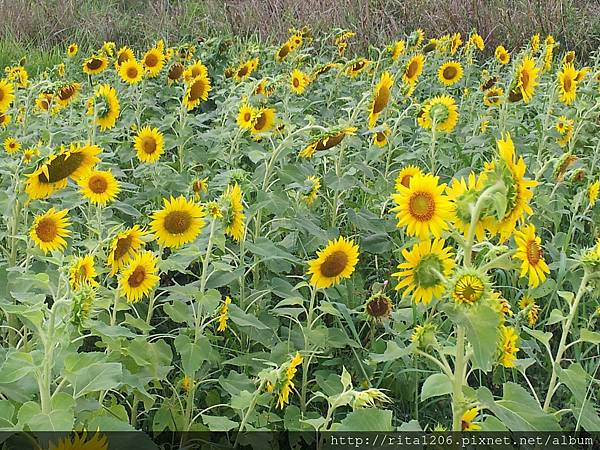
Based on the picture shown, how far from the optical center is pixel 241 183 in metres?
2.08

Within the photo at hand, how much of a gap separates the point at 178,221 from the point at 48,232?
32 centimetres

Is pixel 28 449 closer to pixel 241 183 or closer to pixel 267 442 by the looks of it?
pixel 267 442

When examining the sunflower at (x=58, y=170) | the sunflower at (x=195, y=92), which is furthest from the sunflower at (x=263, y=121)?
the sunflower at (x=58, y=170)

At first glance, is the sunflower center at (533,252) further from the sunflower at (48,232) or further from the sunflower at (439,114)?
the sunflower at (439,114)

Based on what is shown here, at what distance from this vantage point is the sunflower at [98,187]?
80.5 inches

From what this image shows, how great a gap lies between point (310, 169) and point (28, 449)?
1.28 metres

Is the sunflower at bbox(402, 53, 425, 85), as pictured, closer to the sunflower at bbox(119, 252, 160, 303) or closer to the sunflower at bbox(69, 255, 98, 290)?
the sunflower at bbox(119, 252, 160, 303)

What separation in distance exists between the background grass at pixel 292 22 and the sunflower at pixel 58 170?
13.8 feet

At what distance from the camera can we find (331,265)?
1.87 m

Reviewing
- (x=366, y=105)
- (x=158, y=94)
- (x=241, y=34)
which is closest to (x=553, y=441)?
(x=366, y=105)

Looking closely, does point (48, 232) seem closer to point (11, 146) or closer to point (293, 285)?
point (293, 285)

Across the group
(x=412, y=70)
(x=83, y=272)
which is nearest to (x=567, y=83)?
(x=412, y=70)

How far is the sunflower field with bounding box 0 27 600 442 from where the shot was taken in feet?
4.14

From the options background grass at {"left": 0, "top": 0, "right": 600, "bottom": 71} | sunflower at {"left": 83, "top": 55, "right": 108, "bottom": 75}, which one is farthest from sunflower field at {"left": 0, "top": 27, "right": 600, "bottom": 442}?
background grass at {"left": 0, "top": 0, "right": 600, "bottom": 71}
